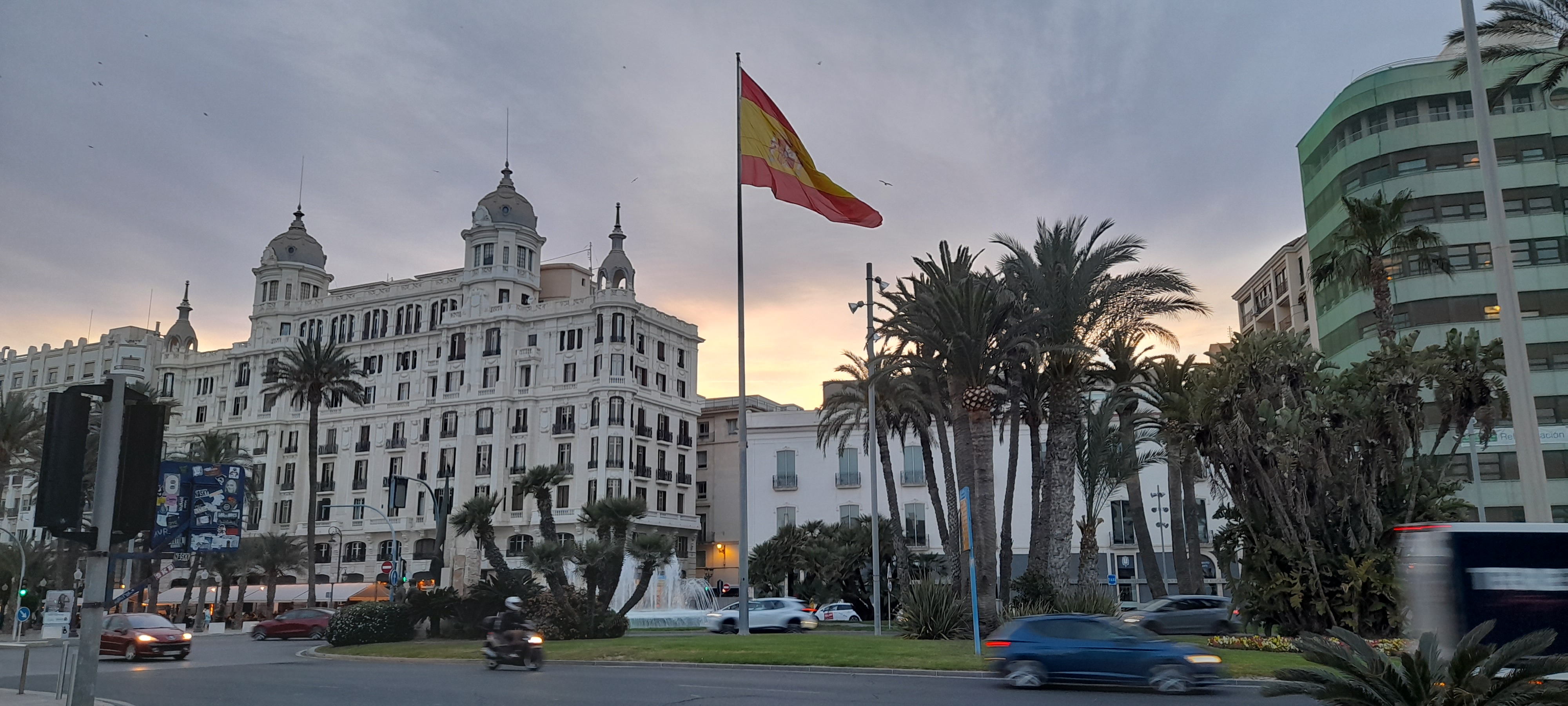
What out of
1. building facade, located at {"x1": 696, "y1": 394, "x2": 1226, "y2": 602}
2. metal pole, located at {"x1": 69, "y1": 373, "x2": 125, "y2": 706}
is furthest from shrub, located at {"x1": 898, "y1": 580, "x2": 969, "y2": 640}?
building facade, located at {"x1": 696, "y1": 394, "x2": 1226, "y2": 602}

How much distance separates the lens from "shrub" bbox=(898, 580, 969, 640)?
28.6m

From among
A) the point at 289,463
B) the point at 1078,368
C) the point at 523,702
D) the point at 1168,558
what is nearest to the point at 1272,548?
the point at 1078,368

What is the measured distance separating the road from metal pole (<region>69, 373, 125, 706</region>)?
949 centimetres

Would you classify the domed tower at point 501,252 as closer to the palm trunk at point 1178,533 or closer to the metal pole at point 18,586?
the metal pole at point 18,586

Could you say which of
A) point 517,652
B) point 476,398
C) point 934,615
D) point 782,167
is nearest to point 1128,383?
point 934,615

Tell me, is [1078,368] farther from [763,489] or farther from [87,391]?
[763,489]

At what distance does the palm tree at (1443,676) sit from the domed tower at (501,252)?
73.6 m

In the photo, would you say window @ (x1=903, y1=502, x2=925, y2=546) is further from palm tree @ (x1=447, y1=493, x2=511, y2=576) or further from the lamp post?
palm tree @ (x1=447, y1=493, x2=511, y2=576)

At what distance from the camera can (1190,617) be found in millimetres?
32312

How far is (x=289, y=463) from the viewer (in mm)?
82750

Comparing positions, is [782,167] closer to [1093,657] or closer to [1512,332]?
[1093,657]

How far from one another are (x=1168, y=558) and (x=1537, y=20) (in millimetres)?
43340

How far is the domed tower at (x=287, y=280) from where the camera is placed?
85562 millimetres

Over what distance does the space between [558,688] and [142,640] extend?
1701 centimetres
